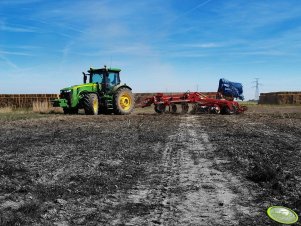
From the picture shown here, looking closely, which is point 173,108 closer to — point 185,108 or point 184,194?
point 185,108

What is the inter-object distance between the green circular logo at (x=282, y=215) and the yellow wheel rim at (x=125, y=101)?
19.1m

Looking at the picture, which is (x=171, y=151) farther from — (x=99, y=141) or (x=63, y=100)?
(x=63, y=100)

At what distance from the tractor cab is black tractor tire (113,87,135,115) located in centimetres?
65

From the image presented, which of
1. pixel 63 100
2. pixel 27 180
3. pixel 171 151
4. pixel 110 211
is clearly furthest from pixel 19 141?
pixel 63 100

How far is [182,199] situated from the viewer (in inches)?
212

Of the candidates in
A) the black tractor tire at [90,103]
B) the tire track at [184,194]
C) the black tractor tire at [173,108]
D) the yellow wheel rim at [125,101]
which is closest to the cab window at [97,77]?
the black tractor tire at [90,103]

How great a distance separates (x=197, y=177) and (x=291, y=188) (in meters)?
1.46

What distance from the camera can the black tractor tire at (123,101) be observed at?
76.5 feet

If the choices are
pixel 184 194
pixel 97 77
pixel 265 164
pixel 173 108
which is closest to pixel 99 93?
pixel 97 77

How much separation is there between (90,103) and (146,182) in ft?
54.2

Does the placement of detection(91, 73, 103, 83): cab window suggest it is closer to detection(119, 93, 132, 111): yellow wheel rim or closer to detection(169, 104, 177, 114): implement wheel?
detection(119, 93, 132, 111): yellow wheel rim

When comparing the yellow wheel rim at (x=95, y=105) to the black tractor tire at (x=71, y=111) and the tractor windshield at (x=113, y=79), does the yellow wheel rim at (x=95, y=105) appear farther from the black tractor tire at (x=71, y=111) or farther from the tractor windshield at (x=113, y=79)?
the black tractor tire at (x=71, y=111)

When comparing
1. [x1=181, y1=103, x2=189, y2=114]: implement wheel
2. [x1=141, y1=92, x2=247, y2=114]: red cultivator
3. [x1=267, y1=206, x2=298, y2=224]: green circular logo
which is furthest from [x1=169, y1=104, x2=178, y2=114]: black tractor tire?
[x1=267, y1=206, x2=298, y2=224]: green circular logo

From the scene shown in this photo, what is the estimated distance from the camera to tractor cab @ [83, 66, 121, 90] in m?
23.3
